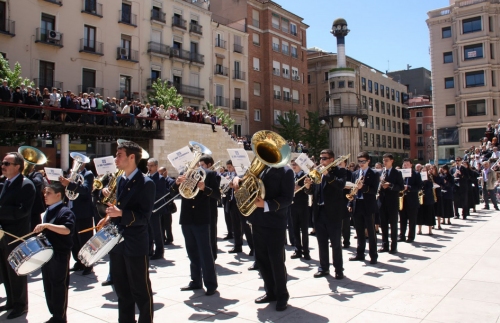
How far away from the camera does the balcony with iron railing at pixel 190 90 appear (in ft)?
114

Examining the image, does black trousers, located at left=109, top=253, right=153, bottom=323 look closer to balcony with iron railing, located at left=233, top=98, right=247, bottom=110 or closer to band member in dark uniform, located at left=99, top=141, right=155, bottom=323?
band member in dark uniform, located at left=99, top=141, right=155, bottom=323

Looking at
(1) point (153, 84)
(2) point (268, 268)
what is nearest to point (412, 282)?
(2) point (268, 268)

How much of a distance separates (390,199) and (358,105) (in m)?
38.0

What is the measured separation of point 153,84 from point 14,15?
382 inches

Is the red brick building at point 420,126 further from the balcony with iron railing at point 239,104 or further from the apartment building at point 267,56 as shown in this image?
Answer: the balcony with iron railing at point 239,104

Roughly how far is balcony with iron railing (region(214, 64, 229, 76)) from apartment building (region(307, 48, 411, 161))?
37.4 ft

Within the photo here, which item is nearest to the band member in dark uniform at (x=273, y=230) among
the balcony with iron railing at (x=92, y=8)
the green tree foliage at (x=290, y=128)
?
the balcony with iron railing at (x=92, y=8)

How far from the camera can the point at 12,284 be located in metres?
5.10

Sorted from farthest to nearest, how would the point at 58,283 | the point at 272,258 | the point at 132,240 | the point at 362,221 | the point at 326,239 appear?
the point at 362,221 < the point at 326,239 < the point at 272,258 < the point at 58,283 < the point at 132,240

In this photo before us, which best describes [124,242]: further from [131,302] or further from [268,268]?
[268,268]

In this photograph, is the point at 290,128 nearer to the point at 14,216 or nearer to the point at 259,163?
the point at 259,163

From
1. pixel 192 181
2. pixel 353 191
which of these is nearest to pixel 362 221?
pixel 353 191

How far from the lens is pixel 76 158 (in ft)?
23.5

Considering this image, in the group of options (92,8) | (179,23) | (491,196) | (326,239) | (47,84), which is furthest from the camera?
(179,23)
